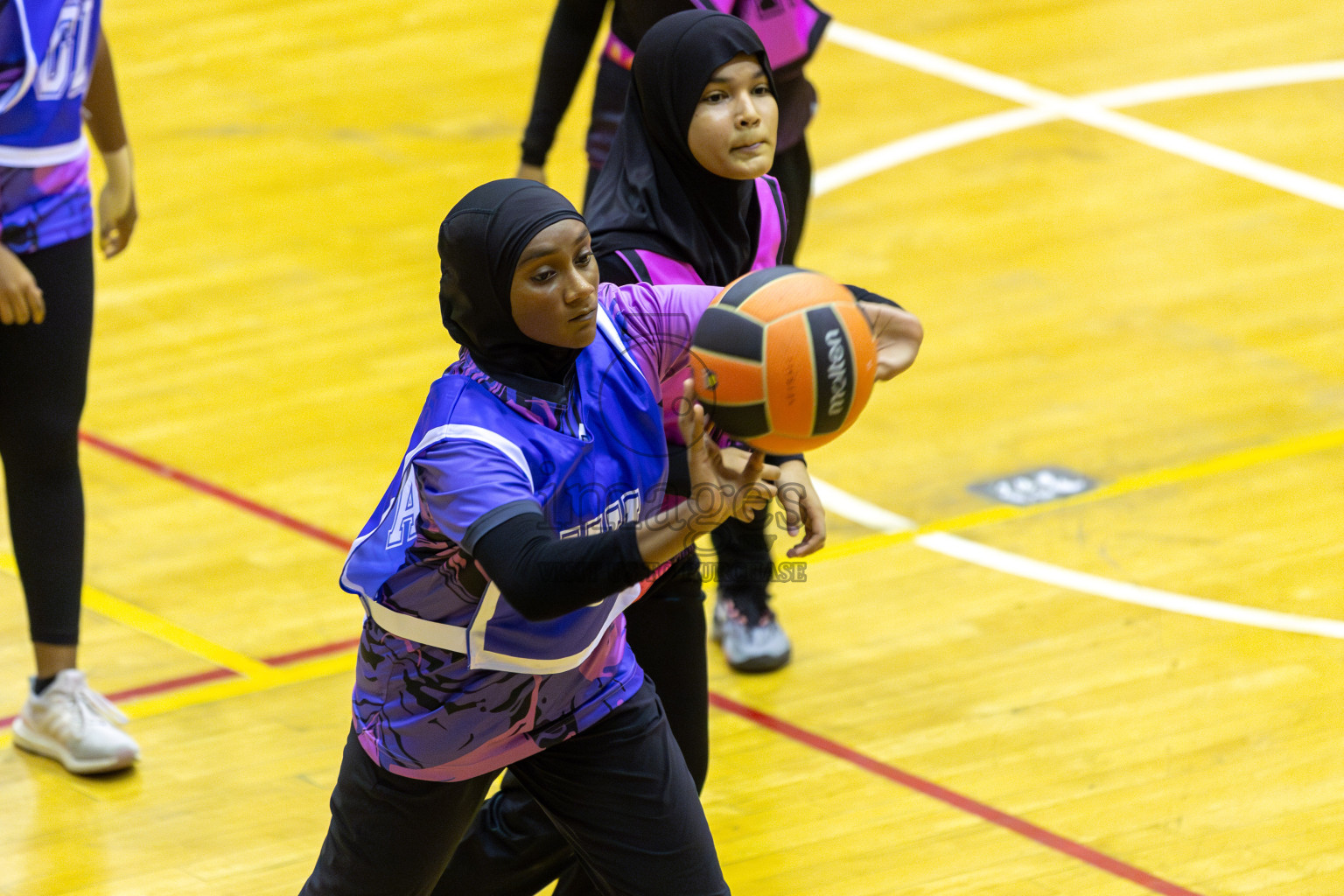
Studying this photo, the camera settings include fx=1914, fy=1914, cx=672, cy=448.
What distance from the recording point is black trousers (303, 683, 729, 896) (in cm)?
319

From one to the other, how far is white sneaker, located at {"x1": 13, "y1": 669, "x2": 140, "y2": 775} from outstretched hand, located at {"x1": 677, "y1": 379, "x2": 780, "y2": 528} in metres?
2.56

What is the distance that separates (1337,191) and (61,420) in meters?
5.67

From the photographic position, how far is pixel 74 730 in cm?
475

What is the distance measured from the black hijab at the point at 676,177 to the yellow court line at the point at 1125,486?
212cm

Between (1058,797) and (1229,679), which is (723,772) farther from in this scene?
(1229,679)

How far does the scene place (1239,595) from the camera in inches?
213

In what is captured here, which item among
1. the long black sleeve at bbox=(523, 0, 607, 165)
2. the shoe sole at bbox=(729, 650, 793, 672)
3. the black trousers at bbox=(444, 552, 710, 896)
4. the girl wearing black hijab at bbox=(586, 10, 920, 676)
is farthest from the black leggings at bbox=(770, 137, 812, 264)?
the black trousers at bbox=(444, 552, 710, 896)

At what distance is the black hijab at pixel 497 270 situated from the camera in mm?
2971

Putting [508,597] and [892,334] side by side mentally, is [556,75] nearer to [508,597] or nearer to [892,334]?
[892,334]

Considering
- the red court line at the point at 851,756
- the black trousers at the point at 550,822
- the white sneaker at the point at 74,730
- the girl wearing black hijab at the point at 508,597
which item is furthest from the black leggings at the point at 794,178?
the white sneaker at the point at 74,730

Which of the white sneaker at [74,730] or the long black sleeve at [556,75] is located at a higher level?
the long black sleeve at [556,75]

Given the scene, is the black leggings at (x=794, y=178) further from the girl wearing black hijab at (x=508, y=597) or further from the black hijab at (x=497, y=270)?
the black hijab at (x=497, y=270)

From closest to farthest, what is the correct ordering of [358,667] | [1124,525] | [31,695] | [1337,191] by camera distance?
[358,667]
[31,695]
[1124,525]
[1337,191]

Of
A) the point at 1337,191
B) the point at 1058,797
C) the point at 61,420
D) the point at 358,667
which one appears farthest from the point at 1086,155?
the point at 358,667
